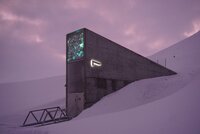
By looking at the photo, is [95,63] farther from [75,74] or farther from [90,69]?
[75,74]

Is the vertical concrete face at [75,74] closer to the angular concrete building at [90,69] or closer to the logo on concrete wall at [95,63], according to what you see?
the angular concrete building at [90,69]

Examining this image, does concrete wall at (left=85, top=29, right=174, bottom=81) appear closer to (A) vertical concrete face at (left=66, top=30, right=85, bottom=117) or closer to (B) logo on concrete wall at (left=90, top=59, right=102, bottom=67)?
(B) logo on concrete wall at (left=90, top=59, right=102, bottom=67)

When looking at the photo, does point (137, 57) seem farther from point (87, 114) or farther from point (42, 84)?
point (42, 84)

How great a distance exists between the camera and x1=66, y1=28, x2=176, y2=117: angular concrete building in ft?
52.1

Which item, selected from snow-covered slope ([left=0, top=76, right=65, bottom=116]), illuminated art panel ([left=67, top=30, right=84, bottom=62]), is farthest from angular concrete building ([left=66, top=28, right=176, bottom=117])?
snow-covered slope ([left=0, top=76, right=65, bottom=116])

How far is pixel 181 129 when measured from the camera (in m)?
4.46

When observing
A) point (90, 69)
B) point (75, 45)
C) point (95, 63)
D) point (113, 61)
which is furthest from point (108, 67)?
point (75, 45)

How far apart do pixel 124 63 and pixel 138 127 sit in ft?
49.9

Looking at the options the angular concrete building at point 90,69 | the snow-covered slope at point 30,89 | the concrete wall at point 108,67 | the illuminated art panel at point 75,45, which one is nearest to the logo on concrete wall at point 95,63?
the angular concrete building at point 90,69

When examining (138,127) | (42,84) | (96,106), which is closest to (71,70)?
(96,106)

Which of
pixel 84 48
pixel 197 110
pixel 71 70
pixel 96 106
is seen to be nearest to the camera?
pixel 197 110

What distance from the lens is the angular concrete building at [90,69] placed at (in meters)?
15.9

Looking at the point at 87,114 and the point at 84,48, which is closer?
the point at 87,114

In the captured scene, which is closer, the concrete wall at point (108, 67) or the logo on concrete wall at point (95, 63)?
the concrete wall at point (108, 67)
